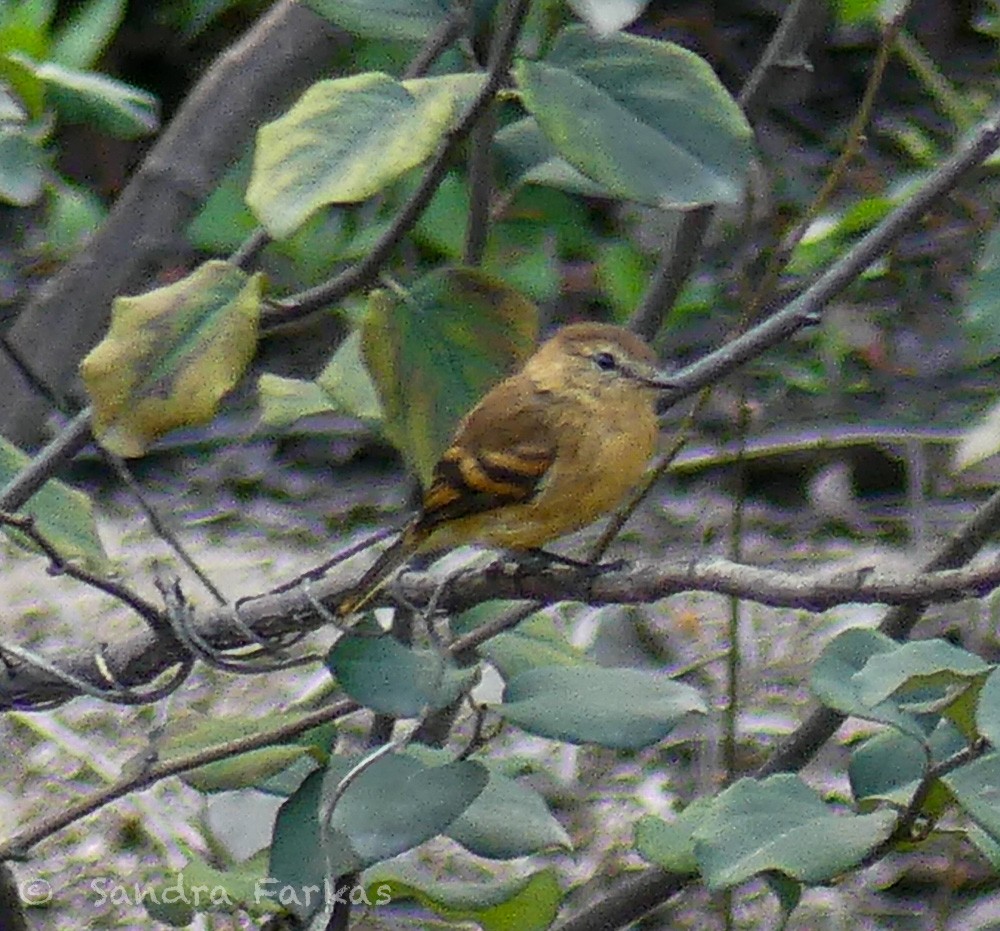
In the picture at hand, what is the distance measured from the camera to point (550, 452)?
228 cm

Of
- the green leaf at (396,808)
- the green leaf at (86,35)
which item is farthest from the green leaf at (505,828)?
the green leaf at (86,35)

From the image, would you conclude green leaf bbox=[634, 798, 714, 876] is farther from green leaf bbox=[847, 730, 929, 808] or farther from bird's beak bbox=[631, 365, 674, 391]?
bird's beak bbox=[631, 365, 674, 391]

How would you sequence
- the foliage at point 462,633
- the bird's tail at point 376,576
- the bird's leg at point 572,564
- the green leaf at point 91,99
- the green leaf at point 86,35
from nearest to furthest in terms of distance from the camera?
1. the foliage at point 462,633
2. the bird's tail at point 376,576
3. the bird's leg at point 572,564
4. the green leaf at point 91,99
5. the green leaf at point 86,35

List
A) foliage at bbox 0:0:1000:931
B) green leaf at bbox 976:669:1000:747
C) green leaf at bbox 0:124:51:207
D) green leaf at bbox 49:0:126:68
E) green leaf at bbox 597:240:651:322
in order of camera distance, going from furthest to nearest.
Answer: green leaf at bbox 49:0:126:68, green leaf at bbox 597:240:651:322, green leaf at bbox 0:124:51:207, foliage at bbox 0:0:1000:931, green leaf at bbox 976:669:1000:747

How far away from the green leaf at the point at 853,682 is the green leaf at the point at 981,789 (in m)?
0.04

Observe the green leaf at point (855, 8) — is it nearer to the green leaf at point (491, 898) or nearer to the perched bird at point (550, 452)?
the perched bird at point (550, 452)

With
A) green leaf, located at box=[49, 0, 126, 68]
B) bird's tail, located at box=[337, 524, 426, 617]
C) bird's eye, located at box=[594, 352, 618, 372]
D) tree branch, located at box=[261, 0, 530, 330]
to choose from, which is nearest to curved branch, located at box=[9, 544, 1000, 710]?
bird's tail, located at box=[337, 524, 426, 617]

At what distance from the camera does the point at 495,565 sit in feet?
5.08

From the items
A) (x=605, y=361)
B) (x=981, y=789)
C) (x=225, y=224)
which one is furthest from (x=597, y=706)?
(x=225, y=224)

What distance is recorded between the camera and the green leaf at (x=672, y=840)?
4.56 ft

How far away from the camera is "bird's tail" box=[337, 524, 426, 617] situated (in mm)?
1447
